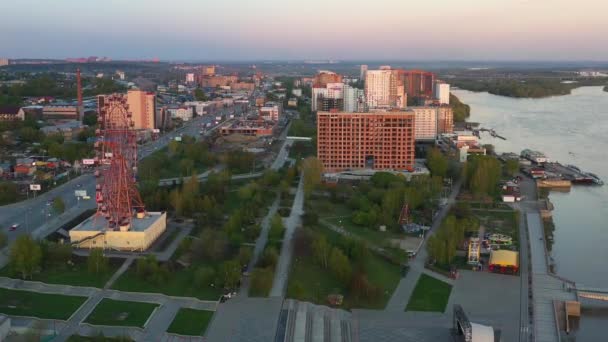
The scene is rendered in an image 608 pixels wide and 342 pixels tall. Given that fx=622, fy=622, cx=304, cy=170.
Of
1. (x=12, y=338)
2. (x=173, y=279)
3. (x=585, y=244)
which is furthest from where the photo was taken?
(x=585, y=244)

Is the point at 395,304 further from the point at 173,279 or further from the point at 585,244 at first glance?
the point at 585,244

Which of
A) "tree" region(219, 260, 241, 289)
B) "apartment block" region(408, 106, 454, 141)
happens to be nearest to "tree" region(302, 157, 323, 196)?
"tree" region(219, 260, 241, 289)

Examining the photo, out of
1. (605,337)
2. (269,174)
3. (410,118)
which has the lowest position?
(605,337)

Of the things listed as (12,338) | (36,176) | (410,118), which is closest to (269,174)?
(410,118)

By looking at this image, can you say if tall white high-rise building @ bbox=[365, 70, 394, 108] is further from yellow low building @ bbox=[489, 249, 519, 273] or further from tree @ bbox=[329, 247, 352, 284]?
tree @ bbox=[329, 247, 352, 284]

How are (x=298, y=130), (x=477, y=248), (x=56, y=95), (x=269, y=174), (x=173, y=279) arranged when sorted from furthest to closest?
(x=56, y=95) < (x=298, y=130) < (x=269, y=174) < (x=477, y=248) < (x=173, y=279)

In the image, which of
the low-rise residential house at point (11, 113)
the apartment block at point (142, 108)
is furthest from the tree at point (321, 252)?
the low-rise residential house at point (11, 113)

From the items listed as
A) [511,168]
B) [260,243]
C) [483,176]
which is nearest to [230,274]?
[260,243]

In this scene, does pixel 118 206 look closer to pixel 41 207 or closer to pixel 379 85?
pixel 41 207
